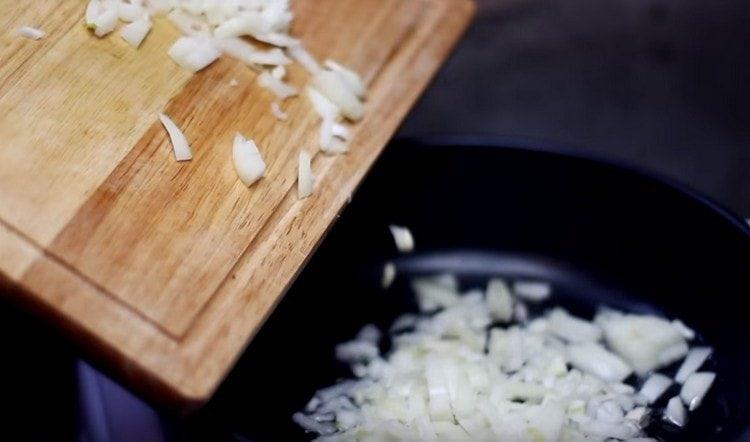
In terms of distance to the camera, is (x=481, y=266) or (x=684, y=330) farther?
(x=481, y=266)

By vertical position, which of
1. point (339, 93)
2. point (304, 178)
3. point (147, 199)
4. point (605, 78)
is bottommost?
point (147, 199)

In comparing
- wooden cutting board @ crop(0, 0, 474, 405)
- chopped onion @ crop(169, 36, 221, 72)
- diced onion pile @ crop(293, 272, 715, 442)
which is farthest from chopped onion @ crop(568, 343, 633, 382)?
chopped onion @ crop(169, 36, 221, 72)

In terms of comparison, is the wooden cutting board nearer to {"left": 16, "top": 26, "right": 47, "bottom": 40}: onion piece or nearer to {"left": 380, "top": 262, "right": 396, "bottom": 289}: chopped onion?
{"left": 16, "top": 26, "right": 47, "bottom": 40}: onion piece

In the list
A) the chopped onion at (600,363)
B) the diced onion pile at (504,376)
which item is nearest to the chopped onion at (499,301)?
the diced onion pile at (504,376)

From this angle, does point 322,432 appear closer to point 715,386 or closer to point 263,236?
point 263,236

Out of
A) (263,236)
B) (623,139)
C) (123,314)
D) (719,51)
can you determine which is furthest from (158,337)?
(719,51)

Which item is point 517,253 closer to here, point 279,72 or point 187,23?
point 279,72

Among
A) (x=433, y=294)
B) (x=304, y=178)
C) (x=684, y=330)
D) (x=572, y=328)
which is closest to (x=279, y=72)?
(x=304, y=178)
